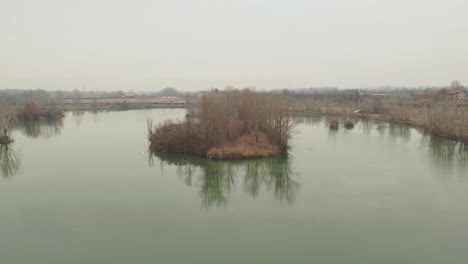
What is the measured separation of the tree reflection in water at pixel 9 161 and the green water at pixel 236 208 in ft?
0.21

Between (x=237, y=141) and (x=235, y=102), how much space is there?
16.1ft

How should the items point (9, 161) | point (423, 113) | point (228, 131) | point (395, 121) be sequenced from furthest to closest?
point (395, 121), point (423, 113), point (228, 131), point (9, 161)

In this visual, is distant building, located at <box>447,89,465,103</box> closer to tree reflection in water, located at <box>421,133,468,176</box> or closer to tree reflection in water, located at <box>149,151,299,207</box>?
tree reflection in water, located at <box>421,133,468,176</box>

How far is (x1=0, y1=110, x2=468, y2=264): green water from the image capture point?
9242 millimetres

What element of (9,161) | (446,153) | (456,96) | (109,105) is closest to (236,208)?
(9,161)

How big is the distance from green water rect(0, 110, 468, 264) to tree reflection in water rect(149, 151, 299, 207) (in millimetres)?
53

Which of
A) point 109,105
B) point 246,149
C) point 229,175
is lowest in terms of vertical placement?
point 229,175

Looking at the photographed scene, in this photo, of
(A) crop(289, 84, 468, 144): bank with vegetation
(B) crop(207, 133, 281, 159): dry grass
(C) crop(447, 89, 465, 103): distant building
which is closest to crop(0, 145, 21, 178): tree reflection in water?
(B) crop(207, 133, 281, 159): dry grass

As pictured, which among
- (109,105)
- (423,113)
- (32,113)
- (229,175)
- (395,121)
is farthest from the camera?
(109,105)

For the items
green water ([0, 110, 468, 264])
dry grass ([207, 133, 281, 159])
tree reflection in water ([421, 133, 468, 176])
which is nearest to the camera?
green water ([0, 110, 468, 264])

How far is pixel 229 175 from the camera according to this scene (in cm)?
1712

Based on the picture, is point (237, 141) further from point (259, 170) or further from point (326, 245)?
point (326, 245)

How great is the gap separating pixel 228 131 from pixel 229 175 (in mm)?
5556

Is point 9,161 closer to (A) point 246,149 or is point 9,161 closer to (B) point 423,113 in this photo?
(A) point 246,149
